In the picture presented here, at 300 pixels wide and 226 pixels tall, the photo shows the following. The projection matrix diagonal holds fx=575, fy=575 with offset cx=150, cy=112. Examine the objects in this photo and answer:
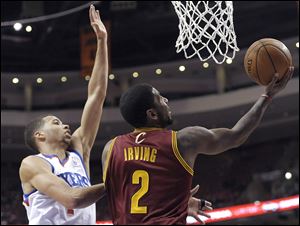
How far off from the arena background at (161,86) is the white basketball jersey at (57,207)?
10376 millimetres

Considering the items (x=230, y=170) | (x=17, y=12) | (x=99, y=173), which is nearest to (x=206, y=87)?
(x=230, y=170)

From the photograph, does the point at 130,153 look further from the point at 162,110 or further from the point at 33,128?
the point at 33,128

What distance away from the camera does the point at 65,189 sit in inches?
106

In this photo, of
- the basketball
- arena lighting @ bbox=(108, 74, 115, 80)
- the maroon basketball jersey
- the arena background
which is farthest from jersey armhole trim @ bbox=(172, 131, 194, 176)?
arena lighting @ bbox=(108, 74, 115, 80)

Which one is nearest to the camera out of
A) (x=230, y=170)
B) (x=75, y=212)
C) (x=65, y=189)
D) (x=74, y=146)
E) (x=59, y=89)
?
(x=65, y=189)

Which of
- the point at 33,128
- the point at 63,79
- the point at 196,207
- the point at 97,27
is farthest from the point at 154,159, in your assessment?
the point at 63,79

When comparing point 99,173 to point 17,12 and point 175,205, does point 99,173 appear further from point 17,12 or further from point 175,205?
point 175,205

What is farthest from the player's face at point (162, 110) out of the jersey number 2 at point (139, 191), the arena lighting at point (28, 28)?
the arena lighting at point (28, 28)

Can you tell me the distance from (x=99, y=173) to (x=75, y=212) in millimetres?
13883

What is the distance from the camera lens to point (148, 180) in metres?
2.56

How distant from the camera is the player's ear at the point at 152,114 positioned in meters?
2.68

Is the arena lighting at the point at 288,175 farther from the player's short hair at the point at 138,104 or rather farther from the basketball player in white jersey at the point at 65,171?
the player's short hair at the point at 138,104

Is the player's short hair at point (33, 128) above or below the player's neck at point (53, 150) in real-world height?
above

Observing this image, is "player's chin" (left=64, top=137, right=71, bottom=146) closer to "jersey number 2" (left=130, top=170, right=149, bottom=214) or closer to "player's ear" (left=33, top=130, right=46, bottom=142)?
"player's ear" (left=33, top=130, right=46, bottom=142)
